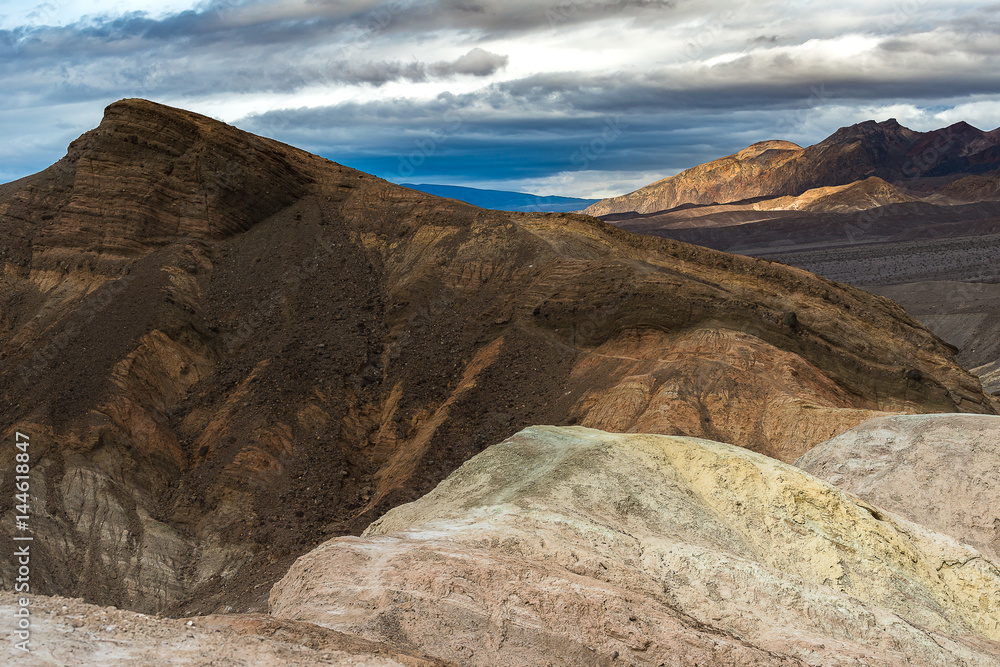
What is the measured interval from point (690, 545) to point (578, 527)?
133 cm

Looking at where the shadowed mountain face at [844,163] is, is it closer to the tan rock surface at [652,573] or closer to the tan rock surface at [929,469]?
the tan rock surface at [929,469]

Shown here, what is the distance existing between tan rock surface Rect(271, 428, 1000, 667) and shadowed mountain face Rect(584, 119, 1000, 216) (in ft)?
515

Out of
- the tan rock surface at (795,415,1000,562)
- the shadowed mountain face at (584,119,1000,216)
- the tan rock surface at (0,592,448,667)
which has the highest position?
the shadowed mountain face at (584,119,1000,216)

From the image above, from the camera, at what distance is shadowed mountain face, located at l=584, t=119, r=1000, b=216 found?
506ft

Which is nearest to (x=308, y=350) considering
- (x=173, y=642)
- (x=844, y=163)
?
(x=173, y=642)

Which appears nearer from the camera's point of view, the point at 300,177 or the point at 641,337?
the point at 641,337

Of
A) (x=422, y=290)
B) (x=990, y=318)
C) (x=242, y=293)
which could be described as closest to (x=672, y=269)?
(x=422, y=290)

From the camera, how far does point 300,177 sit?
87.2 ft

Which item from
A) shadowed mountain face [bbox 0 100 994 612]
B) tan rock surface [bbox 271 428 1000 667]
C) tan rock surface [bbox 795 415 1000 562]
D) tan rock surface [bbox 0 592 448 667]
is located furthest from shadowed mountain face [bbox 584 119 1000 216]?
tan rock surface [bbox 0 592 448 667]

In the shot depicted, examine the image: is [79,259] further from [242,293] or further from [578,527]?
[578,527]

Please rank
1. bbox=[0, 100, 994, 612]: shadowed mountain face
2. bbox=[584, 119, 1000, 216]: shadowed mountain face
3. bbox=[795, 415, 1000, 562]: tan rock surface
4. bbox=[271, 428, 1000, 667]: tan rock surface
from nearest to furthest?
1. bbox=[271, 428, 1000, 667]: tan rock surface
2. bbox=[795, 415, 1000, 562]: tan rock surface
3. bbox=[0, 100, 994, 612]: shadowed mountain face
4. bbox=[584, 119, 1000, 216]: shadowed mountain face

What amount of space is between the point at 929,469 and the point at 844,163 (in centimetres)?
16074

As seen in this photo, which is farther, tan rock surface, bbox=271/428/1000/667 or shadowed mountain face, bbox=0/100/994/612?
shadowed mountain face, bbox=0/100/994/612

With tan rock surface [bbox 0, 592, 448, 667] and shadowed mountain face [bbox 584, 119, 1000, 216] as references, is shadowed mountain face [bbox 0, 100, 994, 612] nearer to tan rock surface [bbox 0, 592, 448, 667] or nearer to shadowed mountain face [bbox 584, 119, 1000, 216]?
tan rock surface [bbox 0, 592, 448, 667]
